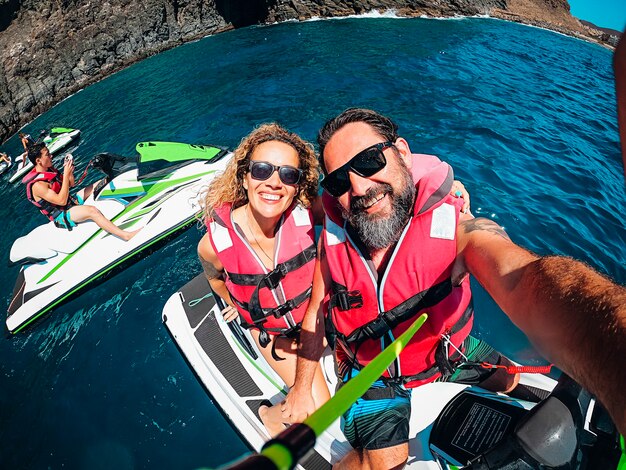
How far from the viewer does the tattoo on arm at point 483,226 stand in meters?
1.90

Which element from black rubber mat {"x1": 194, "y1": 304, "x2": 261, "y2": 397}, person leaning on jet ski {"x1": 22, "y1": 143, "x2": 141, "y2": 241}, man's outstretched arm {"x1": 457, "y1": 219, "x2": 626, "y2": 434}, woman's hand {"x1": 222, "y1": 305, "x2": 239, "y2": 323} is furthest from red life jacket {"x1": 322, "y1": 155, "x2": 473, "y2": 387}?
person leaning on jet ski {"x1": 22, "y1": 143, "x2": 141, "y2": 241}

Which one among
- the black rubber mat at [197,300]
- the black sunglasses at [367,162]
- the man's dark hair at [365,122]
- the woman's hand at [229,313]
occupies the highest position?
the man's dark hair at [365,122]

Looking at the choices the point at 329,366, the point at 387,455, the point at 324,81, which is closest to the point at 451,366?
the point at 387,455

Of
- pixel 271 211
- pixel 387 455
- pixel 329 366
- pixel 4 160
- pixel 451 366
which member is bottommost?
pixel 4 160

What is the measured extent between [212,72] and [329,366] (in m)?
15.4

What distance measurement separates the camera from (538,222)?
546 centimetres

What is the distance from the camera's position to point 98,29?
22125 mm

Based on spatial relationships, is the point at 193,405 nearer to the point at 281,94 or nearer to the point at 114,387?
the point at 114,387

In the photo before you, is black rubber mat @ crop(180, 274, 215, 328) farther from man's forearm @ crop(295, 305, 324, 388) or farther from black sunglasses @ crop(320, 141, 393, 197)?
black sunglasses @ crop(320, 141, 393, 197)

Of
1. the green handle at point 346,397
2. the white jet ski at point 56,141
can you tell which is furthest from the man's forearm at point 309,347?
the white jet ski at point 56,141

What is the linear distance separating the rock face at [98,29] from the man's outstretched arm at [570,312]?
2222cm

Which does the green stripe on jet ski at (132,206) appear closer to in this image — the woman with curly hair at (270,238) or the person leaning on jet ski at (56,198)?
the person leaning on jet ski at (56,198)

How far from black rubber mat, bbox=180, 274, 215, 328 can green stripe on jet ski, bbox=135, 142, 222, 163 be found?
319 cm

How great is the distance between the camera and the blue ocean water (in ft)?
12.7
